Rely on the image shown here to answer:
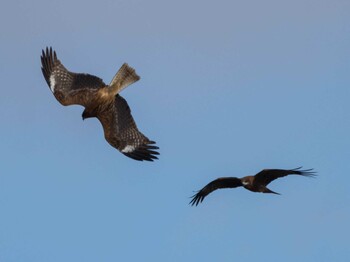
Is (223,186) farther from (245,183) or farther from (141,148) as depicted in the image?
(141,148)

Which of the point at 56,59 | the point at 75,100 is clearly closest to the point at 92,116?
the point at 75,100

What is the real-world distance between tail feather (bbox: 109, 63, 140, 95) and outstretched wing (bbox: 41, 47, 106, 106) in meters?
0.33

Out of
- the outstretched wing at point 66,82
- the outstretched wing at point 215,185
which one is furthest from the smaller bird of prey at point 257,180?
the outstretched wing at point 66,82


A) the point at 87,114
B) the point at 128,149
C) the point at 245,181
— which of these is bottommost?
the point at 128,149

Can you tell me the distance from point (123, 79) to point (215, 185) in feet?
12.4

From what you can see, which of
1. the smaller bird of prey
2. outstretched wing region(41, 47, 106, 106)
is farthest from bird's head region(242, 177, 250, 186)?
outstretched wing region(41, 47, 106, 106)

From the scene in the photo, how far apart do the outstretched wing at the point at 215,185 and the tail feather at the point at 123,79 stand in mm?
3303

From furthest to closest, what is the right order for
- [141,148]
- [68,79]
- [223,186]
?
[223,186] < [68,79] < [141,148]

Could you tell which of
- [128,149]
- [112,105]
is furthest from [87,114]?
[128,149]

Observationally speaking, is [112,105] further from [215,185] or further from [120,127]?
[215,185]

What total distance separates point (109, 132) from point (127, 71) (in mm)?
1238

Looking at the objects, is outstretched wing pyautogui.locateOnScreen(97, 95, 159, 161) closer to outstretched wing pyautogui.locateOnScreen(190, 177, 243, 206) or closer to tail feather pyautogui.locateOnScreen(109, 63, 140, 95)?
tail feather pyautogui.locateOnScreen(109, 63, 140, 95)

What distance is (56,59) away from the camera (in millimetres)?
21438

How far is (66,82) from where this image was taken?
2089 centimetres
